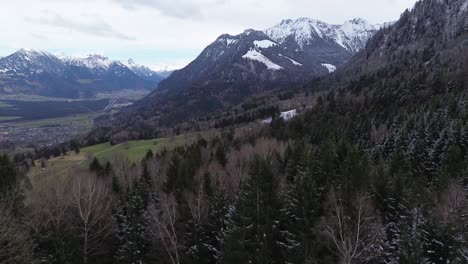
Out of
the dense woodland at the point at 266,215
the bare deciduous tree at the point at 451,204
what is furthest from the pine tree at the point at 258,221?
the bare deciduous tree at the point at 451,204

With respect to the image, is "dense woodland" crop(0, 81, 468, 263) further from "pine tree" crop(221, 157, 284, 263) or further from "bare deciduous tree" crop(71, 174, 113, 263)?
"bare deciduous tree" crop(71, 174, 113, 263)

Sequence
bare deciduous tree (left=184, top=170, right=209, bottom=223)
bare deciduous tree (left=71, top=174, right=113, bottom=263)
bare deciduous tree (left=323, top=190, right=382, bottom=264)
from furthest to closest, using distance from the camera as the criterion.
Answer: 1. bare deciduous tree (left=71, top=174, right=113, bottom=263)
2. bare deciduous tree (left=184, top=170, right=209, bottom=223)
3. bare deciduous tree (left=323, top=190, right=382, bottom=264)

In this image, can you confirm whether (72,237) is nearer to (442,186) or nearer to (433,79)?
(442,186)

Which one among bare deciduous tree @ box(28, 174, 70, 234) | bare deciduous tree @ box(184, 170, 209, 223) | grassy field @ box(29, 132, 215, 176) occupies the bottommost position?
grassy field @ box(29, 132, 215, 176)

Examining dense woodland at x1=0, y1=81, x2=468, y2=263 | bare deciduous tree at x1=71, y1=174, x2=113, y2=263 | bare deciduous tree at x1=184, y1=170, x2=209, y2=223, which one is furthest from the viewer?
bare deciduous tree at x1=71, y1=174, x2=113, y2=263

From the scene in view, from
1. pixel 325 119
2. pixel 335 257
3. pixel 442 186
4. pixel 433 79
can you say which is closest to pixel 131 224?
pixel 335 257

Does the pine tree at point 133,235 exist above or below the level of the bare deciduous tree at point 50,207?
below

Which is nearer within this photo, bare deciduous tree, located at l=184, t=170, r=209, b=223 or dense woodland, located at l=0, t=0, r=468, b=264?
dense woodland, located at l=0, t=0, r=468, b=264

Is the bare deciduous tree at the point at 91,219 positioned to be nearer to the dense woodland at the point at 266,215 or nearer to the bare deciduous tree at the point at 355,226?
the dense woodland at the point at 266,215

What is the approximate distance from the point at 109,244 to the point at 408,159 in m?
52.3

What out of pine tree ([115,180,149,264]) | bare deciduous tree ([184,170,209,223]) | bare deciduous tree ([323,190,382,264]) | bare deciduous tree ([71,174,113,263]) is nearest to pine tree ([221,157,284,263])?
bare deciduous tree ([323,190,382,264])

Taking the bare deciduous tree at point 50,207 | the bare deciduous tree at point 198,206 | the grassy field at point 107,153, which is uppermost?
the bare deciduous tree at point 50,207

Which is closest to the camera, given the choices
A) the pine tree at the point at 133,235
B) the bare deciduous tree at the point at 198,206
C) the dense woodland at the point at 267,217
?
the dense woodland at the point at 267,217

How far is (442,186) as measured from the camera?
5016cm
